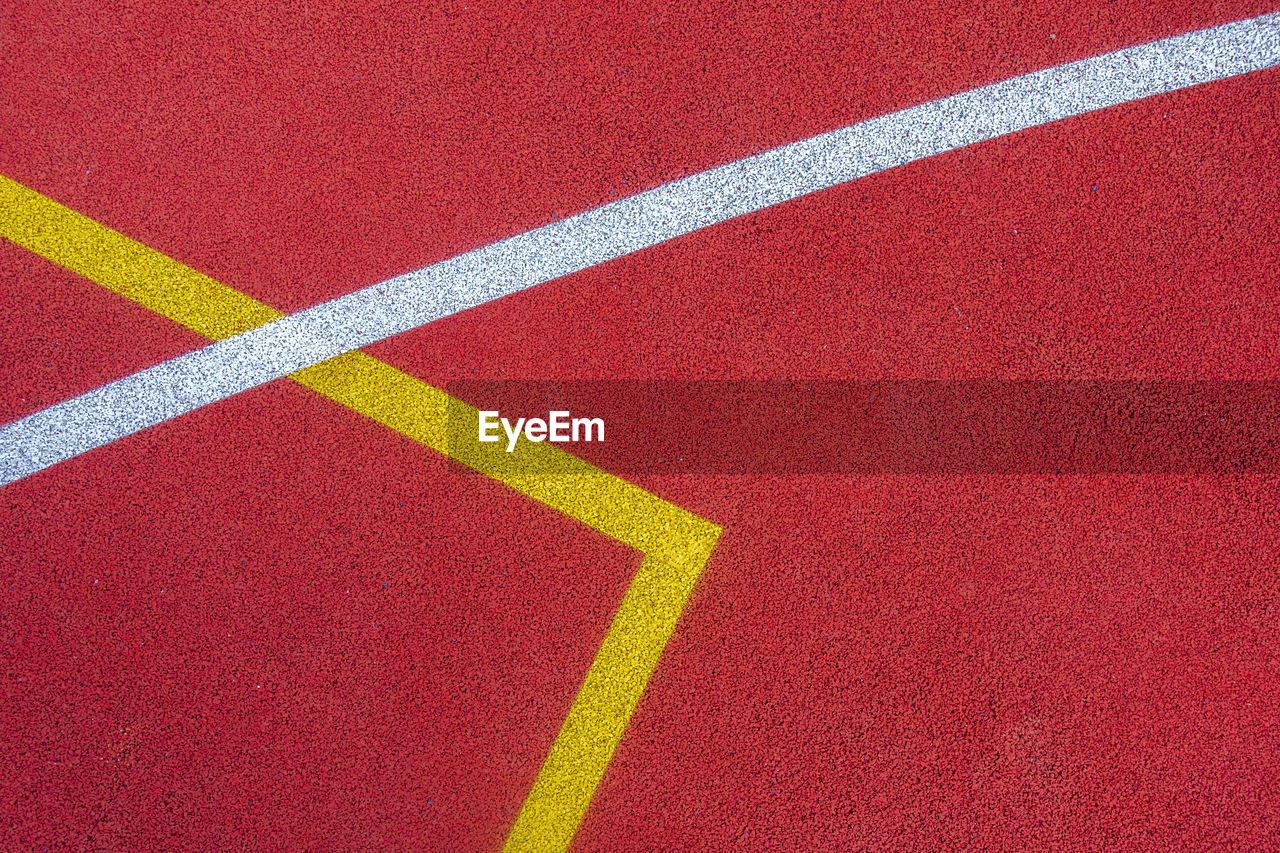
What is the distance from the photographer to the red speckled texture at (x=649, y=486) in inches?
94.1

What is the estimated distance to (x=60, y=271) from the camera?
2.55 m

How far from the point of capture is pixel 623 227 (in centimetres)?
254

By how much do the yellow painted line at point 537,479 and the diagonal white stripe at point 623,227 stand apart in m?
0.13

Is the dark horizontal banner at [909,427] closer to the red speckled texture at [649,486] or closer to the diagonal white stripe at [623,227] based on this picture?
the red speckled texture at [649,486]

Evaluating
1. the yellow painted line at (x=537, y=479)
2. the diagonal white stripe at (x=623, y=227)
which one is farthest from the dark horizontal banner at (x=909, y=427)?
the diagonal white stripe at (x=623, y=227)

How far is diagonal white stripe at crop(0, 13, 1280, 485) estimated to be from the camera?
2.51m

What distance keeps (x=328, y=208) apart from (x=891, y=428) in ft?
7.06

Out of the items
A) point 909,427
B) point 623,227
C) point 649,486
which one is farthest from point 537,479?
point 909,427

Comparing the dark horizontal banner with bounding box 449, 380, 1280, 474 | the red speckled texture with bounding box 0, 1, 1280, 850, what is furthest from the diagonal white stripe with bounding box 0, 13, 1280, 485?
the dark horizontal banner with bounding box 449, 380, 1280, 474

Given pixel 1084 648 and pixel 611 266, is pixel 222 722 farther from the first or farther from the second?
pixel 1084 648

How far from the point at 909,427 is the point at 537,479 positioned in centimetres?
131

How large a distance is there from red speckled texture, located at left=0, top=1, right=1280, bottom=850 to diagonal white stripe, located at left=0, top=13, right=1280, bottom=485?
67 mm

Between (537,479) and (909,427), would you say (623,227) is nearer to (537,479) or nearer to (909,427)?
(537,479)

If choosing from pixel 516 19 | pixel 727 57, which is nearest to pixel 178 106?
pixel 516 19
